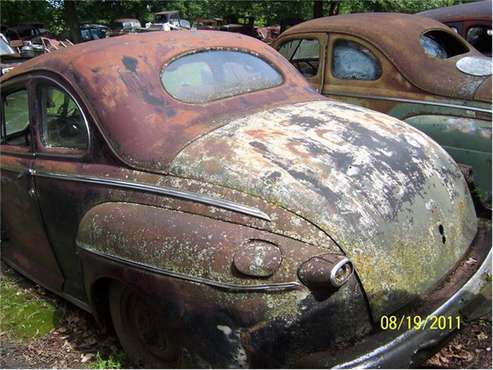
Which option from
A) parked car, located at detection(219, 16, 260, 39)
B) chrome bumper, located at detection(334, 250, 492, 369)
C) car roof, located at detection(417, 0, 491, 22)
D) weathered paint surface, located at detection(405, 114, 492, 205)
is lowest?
parked car, located at detection(219, 16, 260, 39)

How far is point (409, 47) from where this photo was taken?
5195 millimetres

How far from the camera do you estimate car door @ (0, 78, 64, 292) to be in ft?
11.4

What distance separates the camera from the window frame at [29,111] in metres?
3.48

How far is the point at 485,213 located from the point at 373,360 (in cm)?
164

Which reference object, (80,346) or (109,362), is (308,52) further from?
(109,362)

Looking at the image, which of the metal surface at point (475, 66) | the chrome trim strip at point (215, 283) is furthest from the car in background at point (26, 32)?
the chrome trim strip at point (215, 283)

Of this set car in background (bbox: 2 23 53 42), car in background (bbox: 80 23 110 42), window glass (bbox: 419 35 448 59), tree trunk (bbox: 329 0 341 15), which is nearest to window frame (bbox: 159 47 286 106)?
window glass (bbox: 419 35 448 59)

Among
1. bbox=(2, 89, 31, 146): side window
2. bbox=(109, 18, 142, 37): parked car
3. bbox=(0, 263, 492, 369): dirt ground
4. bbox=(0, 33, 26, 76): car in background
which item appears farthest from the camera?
bbox=(109, 18, 142, 37): parked car

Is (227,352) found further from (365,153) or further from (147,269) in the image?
(365,153)

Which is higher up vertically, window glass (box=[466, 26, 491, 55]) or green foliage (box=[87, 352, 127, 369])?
window glass (box=[466, 26, 491, 55])

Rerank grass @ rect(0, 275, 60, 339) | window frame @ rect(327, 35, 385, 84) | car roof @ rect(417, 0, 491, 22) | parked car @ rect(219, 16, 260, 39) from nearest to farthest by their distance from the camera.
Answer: grass @ rect(0, 275, 60, 339)
window frame @ rect(327, 35, 385, 84)
car roof @ rect(417, 0, 491, 22)
parked car @ rect(219, 16, 260, 39)

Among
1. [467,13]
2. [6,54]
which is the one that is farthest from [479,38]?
[6,54]

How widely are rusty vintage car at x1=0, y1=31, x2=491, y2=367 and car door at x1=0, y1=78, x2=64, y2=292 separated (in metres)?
0.02

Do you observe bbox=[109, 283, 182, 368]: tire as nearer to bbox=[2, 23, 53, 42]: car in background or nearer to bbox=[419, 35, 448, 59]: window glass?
bbox=[419, 35, 448, 59]: window glass
